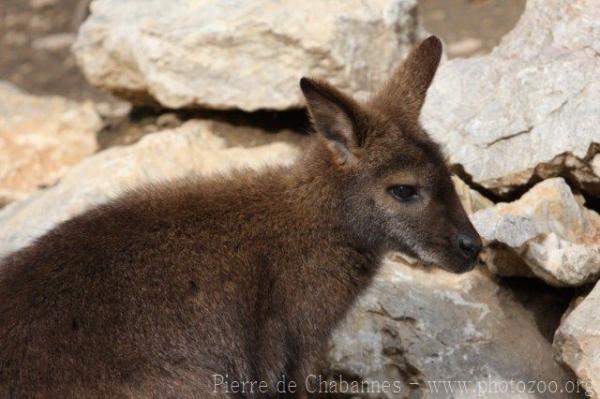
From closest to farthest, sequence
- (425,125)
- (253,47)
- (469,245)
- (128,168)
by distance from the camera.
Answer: (469,245), (425,125), (128,168), (253,47)

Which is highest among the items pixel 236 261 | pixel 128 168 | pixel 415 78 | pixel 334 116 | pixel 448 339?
pixel 334 116

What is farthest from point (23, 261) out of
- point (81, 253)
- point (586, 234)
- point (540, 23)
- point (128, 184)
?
point (540, 23)

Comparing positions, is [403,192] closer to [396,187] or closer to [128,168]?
[396,187]

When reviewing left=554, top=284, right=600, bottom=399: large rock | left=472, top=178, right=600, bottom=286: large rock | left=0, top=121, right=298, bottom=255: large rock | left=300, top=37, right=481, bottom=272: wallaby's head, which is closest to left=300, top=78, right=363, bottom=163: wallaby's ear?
left=300, top=37, right=481, bottom=272: wallaby's head

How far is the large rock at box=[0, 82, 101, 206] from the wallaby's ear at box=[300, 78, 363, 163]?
3547 millimetres

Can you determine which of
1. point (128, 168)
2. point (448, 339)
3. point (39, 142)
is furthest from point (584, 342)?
point (39, 142)

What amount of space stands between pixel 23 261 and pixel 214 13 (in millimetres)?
3474

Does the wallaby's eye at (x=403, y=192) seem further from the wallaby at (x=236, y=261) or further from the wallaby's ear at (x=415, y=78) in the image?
the wallaby's ear at (x=415, y=78)

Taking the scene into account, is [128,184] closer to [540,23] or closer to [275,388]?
[275,388]

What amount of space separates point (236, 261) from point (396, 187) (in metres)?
0.95

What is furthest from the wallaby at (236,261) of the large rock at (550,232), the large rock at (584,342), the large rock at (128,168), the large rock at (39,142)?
the large rock at (39,142)

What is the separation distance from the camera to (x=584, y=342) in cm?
549

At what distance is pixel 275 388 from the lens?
557cm

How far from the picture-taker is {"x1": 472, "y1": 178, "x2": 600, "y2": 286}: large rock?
5926mm
